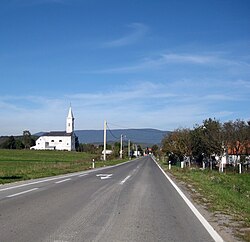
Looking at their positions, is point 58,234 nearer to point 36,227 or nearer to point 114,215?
point 36,227

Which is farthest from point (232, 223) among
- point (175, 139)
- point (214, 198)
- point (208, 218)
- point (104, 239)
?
point (175, 139)

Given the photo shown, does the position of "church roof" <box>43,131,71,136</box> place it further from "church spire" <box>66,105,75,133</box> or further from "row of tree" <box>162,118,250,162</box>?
"row of tree" <box>162,118,250,162</box>

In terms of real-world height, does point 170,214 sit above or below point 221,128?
below

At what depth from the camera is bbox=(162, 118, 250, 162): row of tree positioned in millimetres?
47344

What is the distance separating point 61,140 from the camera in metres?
180

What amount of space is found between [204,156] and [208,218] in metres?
50.5

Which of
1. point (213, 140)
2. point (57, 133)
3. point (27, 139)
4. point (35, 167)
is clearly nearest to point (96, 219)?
point (35, 167)

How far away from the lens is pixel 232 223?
1001 centimetres

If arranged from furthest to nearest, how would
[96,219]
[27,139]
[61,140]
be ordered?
[61,140] < [27,139] < [96,219]

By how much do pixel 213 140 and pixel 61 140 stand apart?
5443 inches

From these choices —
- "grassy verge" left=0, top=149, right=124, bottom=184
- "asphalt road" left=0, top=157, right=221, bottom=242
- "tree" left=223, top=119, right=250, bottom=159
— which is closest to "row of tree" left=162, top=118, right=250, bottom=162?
"tree" left=223, top=119, right=250, bottom=159

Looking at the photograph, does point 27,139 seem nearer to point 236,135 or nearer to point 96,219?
point 236,135

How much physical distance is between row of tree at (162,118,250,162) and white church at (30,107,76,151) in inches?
4708

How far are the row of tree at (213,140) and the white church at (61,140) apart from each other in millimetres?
119571
